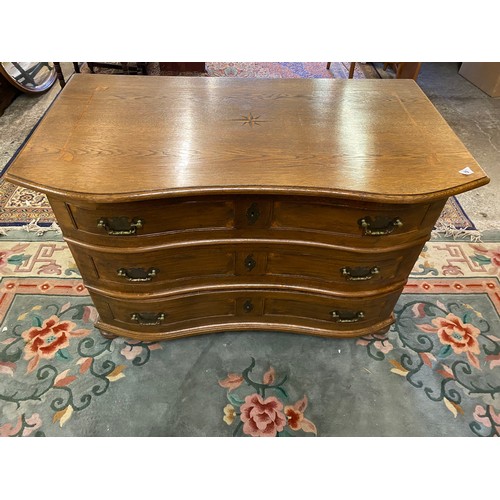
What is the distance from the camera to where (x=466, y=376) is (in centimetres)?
163

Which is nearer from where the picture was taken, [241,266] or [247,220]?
[247,220]

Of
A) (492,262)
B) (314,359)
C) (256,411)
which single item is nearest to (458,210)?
(492,262)

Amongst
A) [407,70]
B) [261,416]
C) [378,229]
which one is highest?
[378,229]

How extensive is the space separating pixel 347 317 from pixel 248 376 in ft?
1.67

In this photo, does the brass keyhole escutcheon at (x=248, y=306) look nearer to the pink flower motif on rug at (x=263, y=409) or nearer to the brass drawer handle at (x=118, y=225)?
the pink flower motif on rug at (x=263, y=409)

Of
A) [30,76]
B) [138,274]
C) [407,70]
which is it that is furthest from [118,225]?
[407,70]

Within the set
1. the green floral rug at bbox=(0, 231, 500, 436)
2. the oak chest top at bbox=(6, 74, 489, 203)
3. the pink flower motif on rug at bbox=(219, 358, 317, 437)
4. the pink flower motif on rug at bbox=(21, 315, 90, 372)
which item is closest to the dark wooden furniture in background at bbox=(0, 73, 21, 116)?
the green floral rug at bbox=(0, 231, 500, 436)

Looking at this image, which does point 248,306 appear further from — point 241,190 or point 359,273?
point 241,190

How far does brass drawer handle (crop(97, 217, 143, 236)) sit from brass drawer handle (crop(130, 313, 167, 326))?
1.52 feet

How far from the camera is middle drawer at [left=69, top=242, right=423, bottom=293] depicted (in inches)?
51.1

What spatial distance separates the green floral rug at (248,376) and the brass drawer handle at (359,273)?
0.49 meters

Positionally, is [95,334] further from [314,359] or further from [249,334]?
[314,359]

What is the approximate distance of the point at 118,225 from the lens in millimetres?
1181

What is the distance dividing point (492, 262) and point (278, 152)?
5.35 feet
